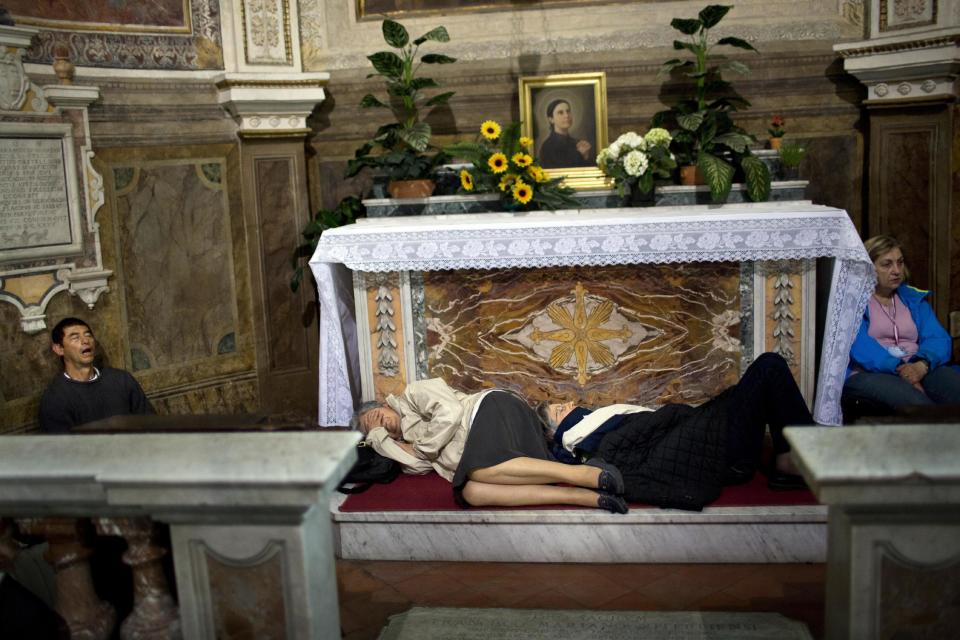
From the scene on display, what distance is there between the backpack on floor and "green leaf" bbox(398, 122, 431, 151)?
1975 mm

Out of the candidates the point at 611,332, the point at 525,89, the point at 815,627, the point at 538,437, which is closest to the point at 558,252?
the point at 611,332

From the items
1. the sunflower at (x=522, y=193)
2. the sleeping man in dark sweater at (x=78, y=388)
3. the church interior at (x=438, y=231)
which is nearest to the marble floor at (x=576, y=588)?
the church interior at (x=438, y=231)

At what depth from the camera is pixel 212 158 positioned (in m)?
6.48

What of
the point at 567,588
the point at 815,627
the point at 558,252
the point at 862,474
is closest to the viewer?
the point at 862,474

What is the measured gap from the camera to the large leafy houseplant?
5418 millimetres

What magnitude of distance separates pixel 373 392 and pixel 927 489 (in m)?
3.77

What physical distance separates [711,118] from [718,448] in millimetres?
2231

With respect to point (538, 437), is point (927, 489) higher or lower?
higher

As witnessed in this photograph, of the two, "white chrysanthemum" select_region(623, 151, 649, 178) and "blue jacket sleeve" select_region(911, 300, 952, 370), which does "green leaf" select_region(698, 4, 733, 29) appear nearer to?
"white chrysanthemum" select_region(623, 151, 649, 178)

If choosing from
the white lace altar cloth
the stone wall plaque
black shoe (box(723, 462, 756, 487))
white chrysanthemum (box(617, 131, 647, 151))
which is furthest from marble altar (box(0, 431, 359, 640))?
white chrysanthemum (box(617, 131, 647, 151))

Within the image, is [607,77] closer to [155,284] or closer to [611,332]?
[611,332]

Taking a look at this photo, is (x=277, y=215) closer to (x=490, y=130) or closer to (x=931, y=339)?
(x=490, y=130)

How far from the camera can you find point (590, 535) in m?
4.18

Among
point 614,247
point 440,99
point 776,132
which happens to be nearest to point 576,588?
point 614,247
